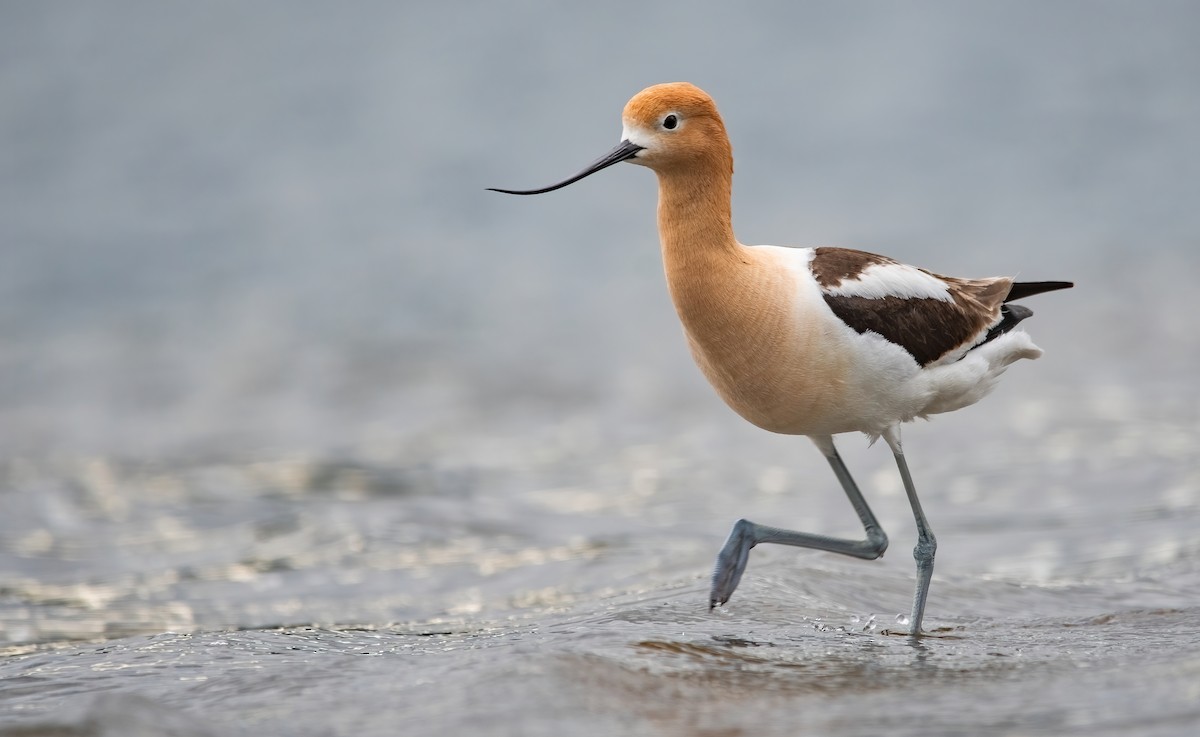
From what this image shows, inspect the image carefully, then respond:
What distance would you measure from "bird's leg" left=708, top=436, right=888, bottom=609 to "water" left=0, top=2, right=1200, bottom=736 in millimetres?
258

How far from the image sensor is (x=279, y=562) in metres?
9.45

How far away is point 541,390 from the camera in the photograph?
543 inches

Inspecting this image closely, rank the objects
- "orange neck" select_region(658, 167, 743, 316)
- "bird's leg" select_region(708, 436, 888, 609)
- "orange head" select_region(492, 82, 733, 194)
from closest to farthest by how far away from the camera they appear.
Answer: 1. "orange head" select_region(492, 82, 733, 194)
2. "orange neck" select_region(658, 167, 743, 316)
3. "bird's leg" select_region(708, 436, 888, 609)

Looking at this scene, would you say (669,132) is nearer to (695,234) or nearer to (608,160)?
(608,160)

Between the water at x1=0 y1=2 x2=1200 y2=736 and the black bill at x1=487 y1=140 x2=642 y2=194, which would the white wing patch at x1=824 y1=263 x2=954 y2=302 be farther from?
the water at x1=0 y1=2 x2=1200 y2=736

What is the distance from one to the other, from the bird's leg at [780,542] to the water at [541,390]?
0.85 feet

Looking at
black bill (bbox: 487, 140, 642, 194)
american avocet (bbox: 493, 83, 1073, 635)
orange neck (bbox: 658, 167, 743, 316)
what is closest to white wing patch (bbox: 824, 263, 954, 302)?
american avocet (bbox: 493, 83, 1073, 635)

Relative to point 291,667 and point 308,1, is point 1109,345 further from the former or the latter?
point 308,1

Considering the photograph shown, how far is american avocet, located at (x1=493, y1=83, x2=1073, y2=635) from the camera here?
240 inches

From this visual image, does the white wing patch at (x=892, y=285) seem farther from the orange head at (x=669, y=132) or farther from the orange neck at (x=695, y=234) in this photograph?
the orange head at (x=669, y=132)

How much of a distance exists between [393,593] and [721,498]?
9.46 ft

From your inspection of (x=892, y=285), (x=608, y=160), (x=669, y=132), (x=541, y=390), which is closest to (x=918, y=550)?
(x=892, y=285)

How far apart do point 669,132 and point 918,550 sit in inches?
95.6

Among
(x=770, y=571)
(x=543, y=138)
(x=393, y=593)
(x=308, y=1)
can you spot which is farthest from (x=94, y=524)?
(x=308, y=1)
